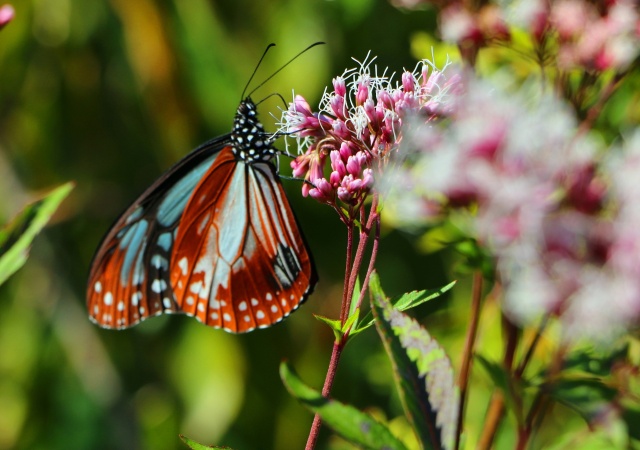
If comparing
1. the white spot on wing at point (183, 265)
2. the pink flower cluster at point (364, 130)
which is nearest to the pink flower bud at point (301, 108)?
the pink flower cluster at point (364, 130)

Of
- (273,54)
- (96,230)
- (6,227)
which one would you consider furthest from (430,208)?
(96,230)

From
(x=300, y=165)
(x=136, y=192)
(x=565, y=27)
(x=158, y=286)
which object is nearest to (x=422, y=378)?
(x=300, y=165)

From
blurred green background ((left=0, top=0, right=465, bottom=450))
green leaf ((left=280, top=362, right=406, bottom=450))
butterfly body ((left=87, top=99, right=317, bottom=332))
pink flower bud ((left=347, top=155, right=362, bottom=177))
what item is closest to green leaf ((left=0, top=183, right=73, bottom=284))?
butterfly body ((left=87, top=99, right=317, bottom=332))

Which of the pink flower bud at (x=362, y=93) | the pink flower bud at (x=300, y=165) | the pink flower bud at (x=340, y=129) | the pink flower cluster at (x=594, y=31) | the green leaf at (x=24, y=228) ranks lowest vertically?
the pink flower cluster at (x=594, y=31)

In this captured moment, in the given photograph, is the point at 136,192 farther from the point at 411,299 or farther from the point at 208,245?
the point at 411,299

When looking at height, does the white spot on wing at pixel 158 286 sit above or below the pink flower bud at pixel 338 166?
below

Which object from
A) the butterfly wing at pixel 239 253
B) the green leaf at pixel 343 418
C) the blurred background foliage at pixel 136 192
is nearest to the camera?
the green leaf at pixel 343 418

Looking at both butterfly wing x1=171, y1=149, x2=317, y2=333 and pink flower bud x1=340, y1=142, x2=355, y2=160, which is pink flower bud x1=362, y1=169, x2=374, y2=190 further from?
butterfly wing x1=171, y1=149, x2=317, y2=333

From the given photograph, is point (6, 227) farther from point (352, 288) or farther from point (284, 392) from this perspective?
point (284, 392)

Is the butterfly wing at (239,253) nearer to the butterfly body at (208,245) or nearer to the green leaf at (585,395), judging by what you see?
the butterfly body at (208,245)
